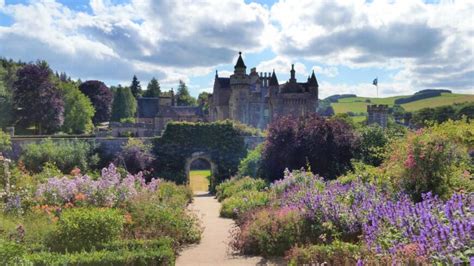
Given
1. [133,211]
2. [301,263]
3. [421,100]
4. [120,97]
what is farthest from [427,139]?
[421,100]

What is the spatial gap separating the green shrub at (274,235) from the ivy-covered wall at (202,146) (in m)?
17.0

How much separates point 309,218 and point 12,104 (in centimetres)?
4384

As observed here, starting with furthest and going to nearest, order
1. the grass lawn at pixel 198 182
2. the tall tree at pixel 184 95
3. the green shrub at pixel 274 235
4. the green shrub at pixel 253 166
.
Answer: the tall tree at pixel 184 95 → the grass lawn at pixel 198 182 → the green shrub at pixel 253 166 → the green shrub at pixel 274 235

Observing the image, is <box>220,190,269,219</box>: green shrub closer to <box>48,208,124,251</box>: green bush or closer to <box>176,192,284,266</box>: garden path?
<box>176,192,284,266</box>: garden path

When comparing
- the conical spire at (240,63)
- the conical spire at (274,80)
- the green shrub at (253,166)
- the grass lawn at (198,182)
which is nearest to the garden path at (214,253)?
the green shrub at (253,166)

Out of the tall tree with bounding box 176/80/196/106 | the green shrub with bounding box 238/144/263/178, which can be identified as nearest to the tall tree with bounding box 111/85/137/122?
the tall tree with bounding box 176/80/196/106

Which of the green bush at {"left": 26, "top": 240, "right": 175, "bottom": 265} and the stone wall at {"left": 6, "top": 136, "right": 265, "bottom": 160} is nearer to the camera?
the green bush at {"left": 26, "top": 240, "right": 175, "bottom": 265}

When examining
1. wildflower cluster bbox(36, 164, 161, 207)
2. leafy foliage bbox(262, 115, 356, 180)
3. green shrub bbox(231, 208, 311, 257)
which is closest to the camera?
green shrub bbox(231, 208, 311, 257)

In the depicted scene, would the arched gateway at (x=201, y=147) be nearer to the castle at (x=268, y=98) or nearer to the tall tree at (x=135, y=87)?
the castle at (x=268, y=98)

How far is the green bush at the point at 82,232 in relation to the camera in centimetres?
815

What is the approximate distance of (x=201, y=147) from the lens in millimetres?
26922

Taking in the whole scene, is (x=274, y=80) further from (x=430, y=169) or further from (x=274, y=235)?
(x=274, y=235)

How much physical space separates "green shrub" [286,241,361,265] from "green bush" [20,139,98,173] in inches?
782

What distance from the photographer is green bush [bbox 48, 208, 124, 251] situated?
8148 millimetres
